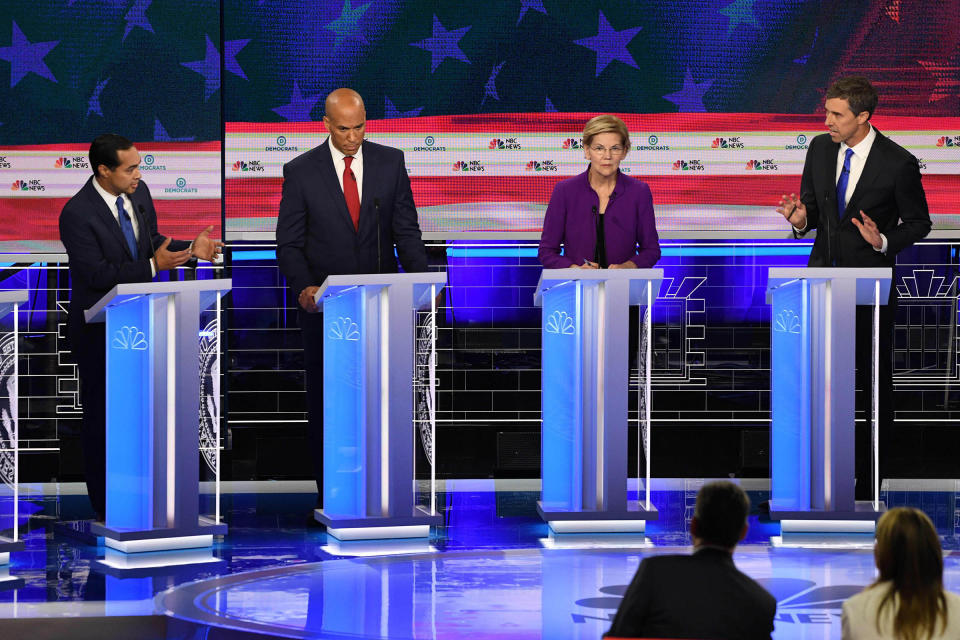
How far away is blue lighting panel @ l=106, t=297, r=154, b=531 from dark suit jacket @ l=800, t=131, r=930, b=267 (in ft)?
8.77

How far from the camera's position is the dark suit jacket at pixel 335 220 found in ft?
18.5

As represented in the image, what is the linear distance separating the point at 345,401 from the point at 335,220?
88 centimetres

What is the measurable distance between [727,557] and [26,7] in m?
5.79

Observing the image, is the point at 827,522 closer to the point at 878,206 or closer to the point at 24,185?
the point at 878,206

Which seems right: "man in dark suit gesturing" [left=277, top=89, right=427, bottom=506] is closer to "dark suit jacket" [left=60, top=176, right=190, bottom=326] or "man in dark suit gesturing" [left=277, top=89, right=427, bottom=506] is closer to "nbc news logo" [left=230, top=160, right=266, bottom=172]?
"dark suit jacket" [left=60, top=176, right=190, bottom=326]

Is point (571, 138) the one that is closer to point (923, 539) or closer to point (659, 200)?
point (659, 200)

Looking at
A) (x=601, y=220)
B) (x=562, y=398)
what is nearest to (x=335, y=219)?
(x=601, y=220)

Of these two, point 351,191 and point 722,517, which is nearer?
point 722,517

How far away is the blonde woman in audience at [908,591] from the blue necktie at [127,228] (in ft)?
11.9

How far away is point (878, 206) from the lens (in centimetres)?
567

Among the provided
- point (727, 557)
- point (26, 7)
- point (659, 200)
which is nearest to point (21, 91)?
point (26, 7)

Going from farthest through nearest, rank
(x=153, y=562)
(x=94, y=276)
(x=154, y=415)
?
(x=94, y=276), (x=154, y=415), (x=153, y=562)

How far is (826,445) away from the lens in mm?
5234

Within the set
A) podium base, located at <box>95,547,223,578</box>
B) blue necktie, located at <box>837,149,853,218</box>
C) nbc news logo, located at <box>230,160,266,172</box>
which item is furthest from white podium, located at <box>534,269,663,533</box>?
nbc news logo, located at <box>230,160,266,172</box>
